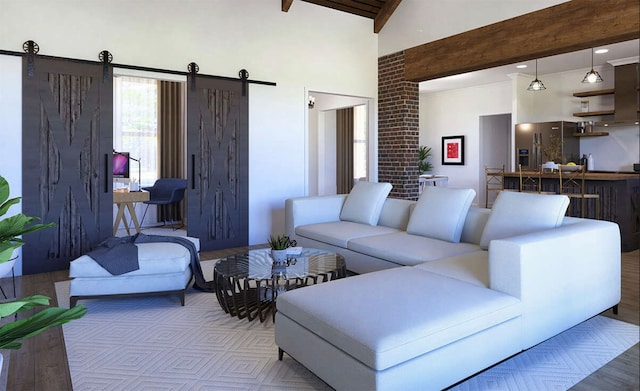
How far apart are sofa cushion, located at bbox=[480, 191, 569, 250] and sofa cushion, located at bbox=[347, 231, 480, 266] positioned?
244 millimetres

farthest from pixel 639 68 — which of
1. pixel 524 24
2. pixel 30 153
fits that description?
pixel 30 153

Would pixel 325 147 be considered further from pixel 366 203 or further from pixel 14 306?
pixel 14 306

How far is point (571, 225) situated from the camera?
2.77 meters

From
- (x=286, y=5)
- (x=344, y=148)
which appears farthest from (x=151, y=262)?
(x=344, y=148)

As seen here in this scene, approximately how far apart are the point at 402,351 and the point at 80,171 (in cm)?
390

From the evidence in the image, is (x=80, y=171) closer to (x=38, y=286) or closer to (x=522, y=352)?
(x=38, y=286)

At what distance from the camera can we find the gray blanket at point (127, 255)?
9.98ft

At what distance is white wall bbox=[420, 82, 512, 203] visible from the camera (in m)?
8.96

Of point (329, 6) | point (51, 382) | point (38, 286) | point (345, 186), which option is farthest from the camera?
point (345, 186)

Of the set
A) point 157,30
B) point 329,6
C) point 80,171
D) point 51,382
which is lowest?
point 51,382

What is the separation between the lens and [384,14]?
622 cm

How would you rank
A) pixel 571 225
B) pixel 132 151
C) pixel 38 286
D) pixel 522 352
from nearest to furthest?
pixel 522 352
pixel 571 225
pixel 38 286
pixel 132 151

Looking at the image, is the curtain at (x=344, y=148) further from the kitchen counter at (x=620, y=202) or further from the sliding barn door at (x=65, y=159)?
the sliding barn door at (x=65, y=159)

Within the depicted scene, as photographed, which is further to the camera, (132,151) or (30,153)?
(132,151)
